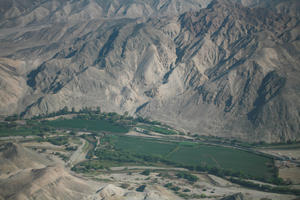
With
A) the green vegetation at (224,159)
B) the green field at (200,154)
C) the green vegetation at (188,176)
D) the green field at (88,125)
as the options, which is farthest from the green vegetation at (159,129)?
the green vegetation at (188,176)

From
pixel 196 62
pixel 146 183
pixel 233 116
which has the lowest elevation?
pixel 146 183

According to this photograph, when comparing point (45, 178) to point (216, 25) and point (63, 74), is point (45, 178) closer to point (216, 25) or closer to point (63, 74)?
point (63, 74)

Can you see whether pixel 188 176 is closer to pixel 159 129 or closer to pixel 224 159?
pixel 224 159

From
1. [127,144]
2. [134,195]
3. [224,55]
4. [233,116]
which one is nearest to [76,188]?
[134,195]

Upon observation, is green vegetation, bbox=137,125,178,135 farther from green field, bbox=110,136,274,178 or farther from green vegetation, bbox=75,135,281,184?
green field, bbox=110,136,274,178

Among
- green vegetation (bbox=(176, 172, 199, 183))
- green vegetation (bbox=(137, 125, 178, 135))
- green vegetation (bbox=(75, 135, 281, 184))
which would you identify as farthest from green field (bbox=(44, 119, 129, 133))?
green vegetation (bbox=(176, 172, 199, 183))

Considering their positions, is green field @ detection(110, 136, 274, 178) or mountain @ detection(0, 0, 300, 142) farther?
mountain @ detection(0, 0, 300, 142)

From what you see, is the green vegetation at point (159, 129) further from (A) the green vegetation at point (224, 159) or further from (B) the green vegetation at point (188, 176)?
(B) the green vegetation at point (188, 176)

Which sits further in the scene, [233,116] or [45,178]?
[233,116]
